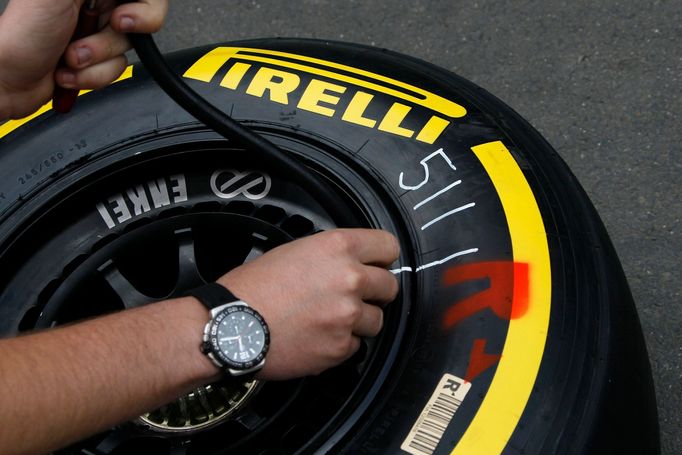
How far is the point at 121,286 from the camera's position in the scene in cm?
139

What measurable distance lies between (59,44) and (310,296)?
0.49m

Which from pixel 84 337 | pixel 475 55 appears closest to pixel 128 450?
pixel 84 337

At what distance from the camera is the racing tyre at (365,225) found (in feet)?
3.76

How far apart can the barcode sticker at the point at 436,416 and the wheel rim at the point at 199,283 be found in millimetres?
89

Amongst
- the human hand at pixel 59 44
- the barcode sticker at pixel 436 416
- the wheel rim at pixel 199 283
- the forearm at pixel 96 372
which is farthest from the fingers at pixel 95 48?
the barcode sticker at pixel 436 416

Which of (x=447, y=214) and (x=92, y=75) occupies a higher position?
(x=447, y=214)

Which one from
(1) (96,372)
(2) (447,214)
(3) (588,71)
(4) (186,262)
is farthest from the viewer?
(3) (588,71)

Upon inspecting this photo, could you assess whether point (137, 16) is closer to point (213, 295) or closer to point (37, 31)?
point (37, 31)

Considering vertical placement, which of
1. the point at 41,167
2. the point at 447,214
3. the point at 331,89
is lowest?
the point at 41,167

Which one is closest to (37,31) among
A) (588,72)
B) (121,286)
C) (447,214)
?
(121,286)

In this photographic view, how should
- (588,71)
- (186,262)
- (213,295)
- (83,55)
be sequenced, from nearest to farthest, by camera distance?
(213,295), (83,55), (186,262), (588,71)

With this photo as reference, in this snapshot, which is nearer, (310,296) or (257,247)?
(310,296)

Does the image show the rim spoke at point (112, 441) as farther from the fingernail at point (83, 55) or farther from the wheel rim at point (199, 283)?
the fingernail at point (83, 55)

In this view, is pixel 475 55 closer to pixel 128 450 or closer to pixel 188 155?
pixel 188 155
